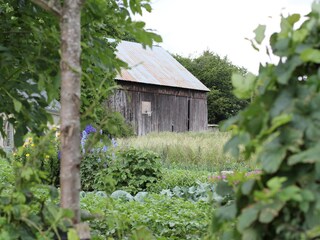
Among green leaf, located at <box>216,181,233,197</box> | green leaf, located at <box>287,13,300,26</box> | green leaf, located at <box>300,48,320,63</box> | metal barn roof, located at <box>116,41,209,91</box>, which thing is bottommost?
green leaf, located at <box>216,181,233,197</box>

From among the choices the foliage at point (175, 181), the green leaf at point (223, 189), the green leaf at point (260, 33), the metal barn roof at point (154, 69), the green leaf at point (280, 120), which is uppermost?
the metal barn roof at point (154, 69)

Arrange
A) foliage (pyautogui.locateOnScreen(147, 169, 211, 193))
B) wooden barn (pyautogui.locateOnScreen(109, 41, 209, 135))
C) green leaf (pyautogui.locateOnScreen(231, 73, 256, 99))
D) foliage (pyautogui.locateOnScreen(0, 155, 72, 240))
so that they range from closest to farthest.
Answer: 1. green leaf (pyautogui.locateOnScreen(231, 73, 256, 99))
2. foliage (pyautogui.locateOnScreen(0, 155, 72, 240))
3. foliage (pyautogui.locateOnScreen(147, 169, 211, 193))
4. wooden barn (pyautogui.locateOnScreen(109, 41, 209, 135))

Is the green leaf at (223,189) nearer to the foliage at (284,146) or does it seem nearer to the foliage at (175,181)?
the foliage at (284,146)

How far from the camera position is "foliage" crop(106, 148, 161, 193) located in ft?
28.9

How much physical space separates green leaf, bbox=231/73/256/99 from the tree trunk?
22.9 inches

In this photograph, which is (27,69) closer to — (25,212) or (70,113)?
(70,113)

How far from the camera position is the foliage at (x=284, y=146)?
123cm

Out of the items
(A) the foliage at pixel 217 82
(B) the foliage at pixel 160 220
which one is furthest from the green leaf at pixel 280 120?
(A) the foliage at pixel 217 82

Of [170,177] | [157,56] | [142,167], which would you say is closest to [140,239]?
[142,167]

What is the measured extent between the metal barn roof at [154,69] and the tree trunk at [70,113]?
2416 cm

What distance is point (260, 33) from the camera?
155 cm

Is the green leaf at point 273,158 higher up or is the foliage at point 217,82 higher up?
the foliage at point 217,82

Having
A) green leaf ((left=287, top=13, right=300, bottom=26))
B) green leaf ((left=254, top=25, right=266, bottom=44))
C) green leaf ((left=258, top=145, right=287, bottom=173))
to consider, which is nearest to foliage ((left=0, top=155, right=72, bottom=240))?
green leaf ((left=258, top=145, right=287, bottom=173))

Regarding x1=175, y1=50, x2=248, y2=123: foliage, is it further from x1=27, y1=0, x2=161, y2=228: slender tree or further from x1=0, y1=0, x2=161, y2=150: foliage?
x1=27, y1=0, x2=161, y2=228: slender tree
